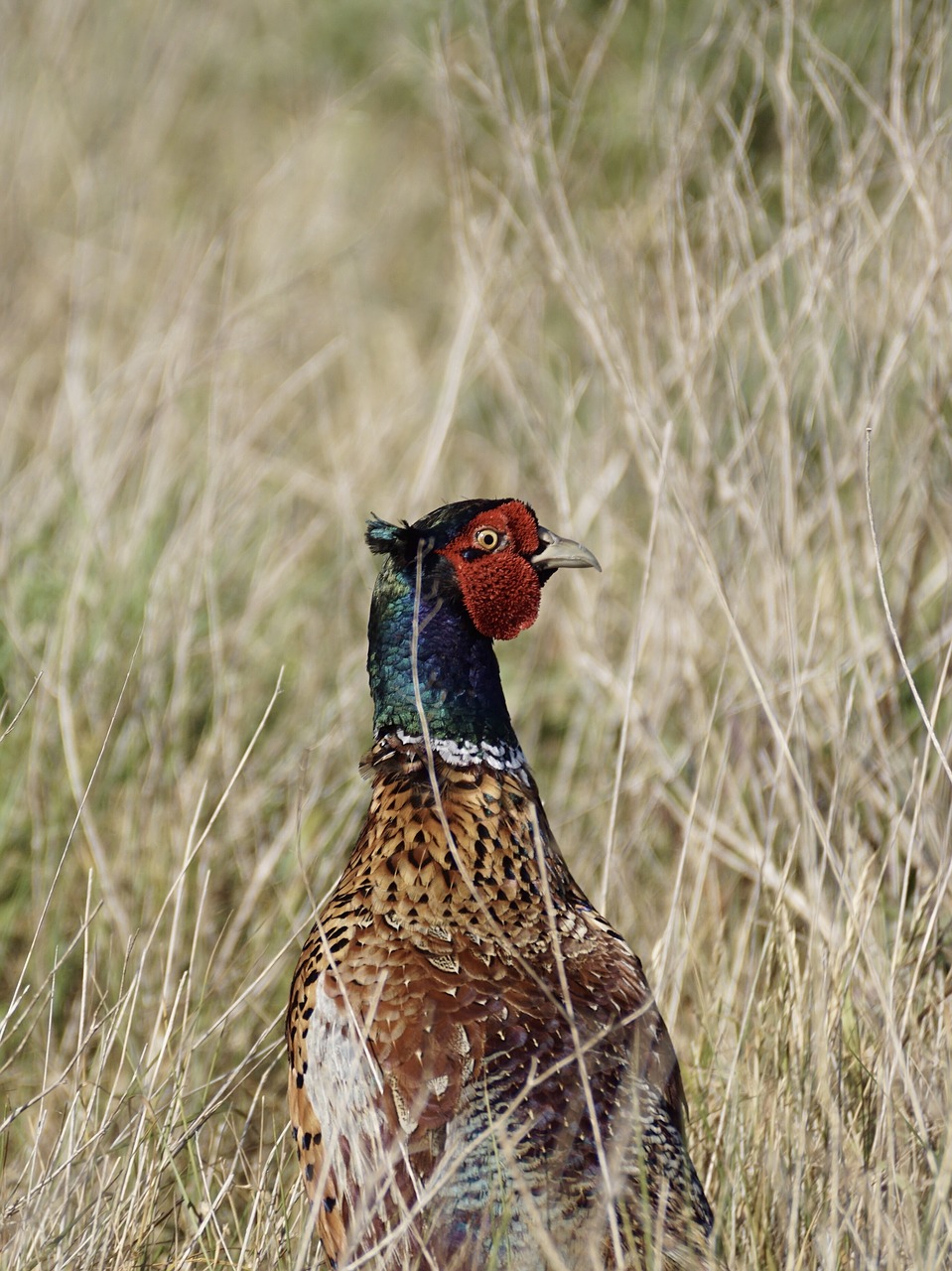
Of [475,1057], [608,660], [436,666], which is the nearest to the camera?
[475,1057]

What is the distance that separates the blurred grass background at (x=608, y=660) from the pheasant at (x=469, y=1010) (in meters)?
0.22

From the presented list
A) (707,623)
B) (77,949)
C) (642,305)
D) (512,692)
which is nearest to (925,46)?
(642,305)

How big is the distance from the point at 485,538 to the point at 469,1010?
0.80 m

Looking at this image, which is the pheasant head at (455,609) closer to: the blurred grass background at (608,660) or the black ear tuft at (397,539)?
the black ear tuft at (397,539)

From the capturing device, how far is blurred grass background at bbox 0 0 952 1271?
246 centimetres

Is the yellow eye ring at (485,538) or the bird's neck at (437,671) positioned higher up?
the yellow eye ring at (485,538)

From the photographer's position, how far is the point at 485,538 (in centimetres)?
255

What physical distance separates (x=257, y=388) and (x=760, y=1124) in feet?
11.9

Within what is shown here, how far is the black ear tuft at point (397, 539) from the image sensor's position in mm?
2570

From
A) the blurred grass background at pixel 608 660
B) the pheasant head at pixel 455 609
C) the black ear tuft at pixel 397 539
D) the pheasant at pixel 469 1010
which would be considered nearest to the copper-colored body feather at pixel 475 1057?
the pheasant at pixel 469 1010

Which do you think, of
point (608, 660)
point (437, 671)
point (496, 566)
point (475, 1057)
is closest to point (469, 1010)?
point (475, 1057)

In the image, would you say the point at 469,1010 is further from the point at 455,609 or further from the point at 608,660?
the point at 608,660

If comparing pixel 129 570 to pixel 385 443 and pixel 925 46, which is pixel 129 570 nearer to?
pixel 385 443

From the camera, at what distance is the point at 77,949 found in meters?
3.23
